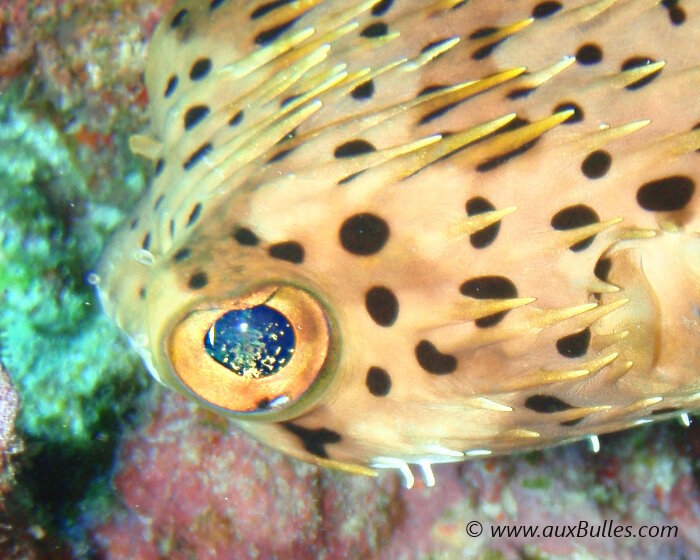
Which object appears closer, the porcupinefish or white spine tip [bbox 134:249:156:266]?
the porcupinefish

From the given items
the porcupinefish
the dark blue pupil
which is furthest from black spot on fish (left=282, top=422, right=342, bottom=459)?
the dark blue pupil

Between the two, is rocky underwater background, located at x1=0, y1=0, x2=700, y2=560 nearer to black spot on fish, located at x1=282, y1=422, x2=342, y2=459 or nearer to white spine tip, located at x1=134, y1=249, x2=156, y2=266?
white spine tip, located at x1=134, y1=249, x2=156, y2=266

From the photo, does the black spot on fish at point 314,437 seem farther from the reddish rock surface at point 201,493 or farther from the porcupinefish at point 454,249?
the reddish rock surface at point 201,493

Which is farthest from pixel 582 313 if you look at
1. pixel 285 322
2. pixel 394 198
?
pixel 285 322

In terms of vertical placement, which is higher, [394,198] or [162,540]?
[394,198]

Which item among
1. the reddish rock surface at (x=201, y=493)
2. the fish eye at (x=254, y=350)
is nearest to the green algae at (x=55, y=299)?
the reddish rock surface at (x=201, y=493)

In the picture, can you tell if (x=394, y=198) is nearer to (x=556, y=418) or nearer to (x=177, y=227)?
(x=177, y=227)

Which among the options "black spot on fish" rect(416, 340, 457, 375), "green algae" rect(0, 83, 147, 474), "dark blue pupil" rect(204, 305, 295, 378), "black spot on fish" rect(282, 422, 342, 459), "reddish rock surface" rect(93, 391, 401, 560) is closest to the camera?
"dark blue pupil" rect(204, 305, 295, 378)

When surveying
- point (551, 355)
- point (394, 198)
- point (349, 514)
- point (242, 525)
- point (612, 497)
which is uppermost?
point (394, 198)
